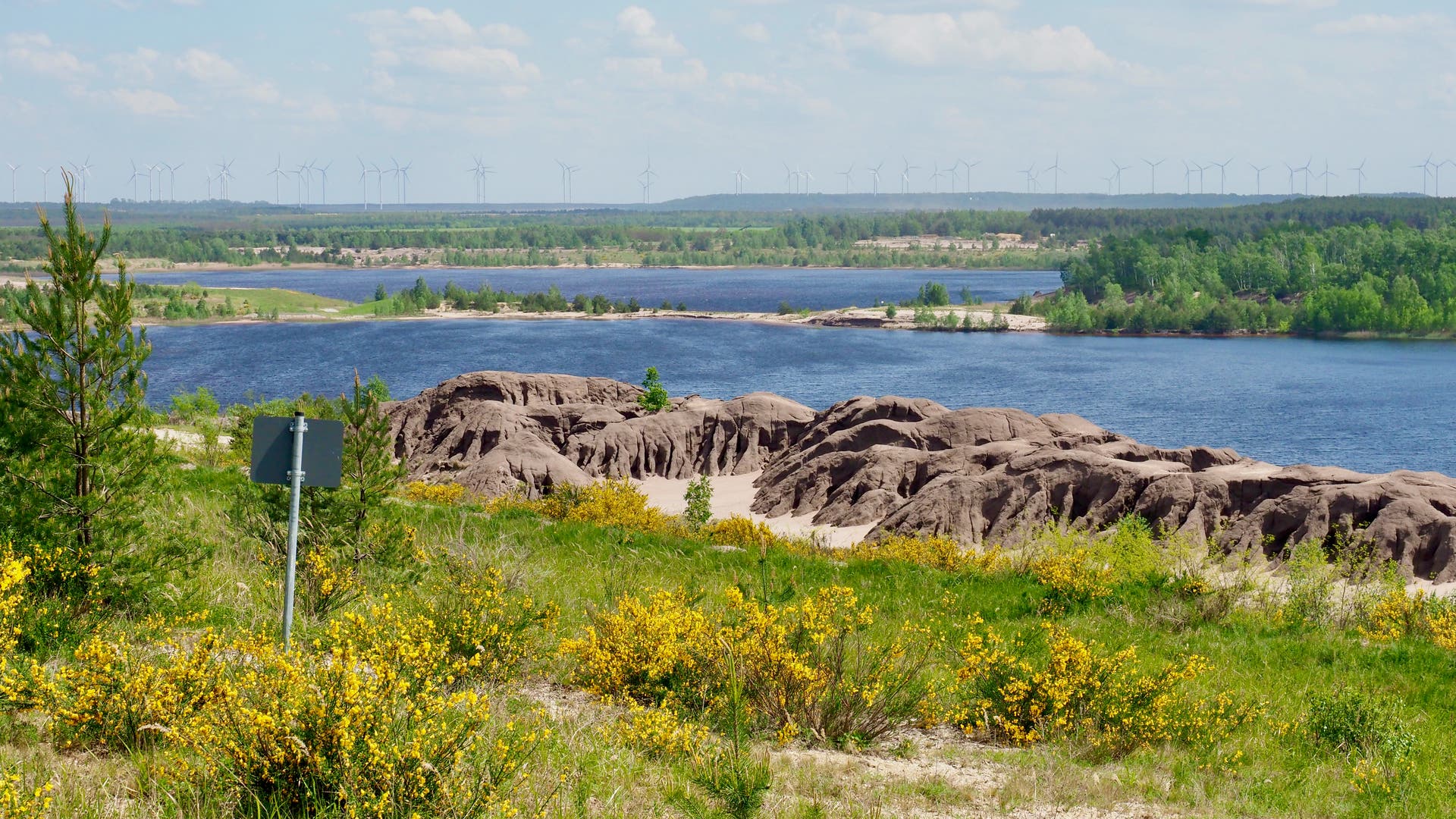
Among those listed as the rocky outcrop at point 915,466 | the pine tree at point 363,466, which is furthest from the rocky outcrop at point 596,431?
the pine tree at point 363,466

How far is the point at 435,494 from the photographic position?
25.8m

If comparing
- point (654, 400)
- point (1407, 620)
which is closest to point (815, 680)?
point (1407, 620)

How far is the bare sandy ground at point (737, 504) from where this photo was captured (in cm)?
3203

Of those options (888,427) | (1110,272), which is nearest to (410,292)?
(1110,272)

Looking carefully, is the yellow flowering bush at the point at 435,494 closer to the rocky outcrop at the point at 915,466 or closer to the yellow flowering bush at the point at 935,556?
the rocky outcrop at the point at 915,466

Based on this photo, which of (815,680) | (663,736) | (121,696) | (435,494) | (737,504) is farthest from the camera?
(737,504)

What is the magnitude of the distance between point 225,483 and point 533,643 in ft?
37.9

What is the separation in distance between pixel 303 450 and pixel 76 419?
382 centimetres

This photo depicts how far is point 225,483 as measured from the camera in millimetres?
20797

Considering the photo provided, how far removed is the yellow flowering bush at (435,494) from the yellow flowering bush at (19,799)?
16.2m

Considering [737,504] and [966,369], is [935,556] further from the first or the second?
[966,369]

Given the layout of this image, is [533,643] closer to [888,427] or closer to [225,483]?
[225,483]

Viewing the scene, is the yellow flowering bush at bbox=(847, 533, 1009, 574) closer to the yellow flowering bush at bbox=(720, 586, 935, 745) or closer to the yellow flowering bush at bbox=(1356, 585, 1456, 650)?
the yellow flowering bush at bbox=(1356, 585, 1456, 650)

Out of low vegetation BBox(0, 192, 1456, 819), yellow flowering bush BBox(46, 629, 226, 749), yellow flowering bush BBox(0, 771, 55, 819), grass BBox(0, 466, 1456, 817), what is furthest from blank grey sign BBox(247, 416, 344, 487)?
yellow flowering bush BBox(0, 771, 55, 819)
